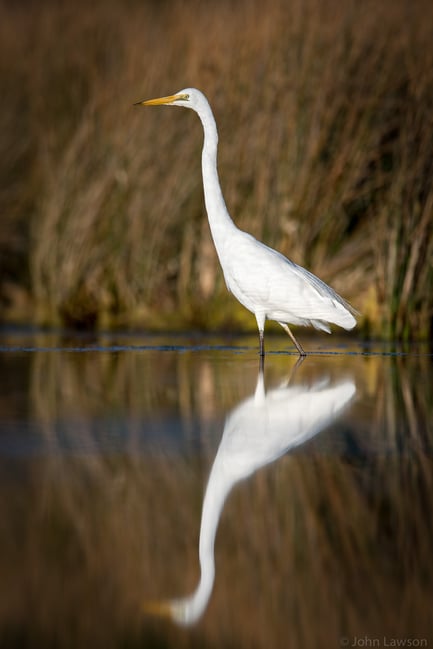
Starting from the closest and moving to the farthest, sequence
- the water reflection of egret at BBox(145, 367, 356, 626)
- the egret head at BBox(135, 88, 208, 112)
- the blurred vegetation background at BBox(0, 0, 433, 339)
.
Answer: the water reflection of egret at BBox(145, 367, 356, 626)
the egret head at BBox(135, 88, 208, 112)
the blurred vegetation background at BBox(0, 0, 433, 339)

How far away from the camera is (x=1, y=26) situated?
12.8 m

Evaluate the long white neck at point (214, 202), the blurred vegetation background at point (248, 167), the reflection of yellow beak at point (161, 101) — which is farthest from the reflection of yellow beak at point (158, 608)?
the blurred vegetation background at point (248, 167)

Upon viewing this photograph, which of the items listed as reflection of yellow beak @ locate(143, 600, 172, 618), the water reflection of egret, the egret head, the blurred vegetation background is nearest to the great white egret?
the egret head

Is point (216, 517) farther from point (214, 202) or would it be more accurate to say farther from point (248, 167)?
point (248, 167)

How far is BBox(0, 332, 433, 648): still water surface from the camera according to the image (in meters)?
2.03

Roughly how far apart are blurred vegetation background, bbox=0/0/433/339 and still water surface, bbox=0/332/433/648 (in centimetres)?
361

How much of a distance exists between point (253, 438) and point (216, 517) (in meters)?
1.13

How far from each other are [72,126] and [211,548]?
9214 millimetres

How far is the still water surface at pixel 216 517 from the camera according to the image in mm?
2031

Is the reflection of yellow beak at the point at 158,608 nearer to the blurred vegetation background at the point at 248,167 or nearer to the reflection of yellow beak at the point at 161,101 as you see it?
the reflection of yellow beak at the point at 161,101

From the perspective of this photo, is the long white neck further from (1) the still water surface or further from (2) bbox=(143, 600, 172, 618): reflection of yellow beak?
(2) bbox=(143, 600, 172, 618): reflection of yellow beak

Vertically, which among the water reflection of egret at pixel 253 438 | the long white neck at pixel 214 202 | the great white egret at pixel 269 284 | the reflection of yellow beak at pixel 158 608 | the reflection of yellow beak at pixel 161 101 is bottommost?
the water reflection of egret at pixel 253 438

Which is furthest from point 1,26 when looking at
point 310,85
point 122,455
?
point 122,455

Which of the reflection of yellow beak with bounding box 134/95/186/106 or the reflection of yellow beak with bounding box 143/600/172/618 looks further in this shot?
the reflection of yellow beak with bounding box 134/95/186/106
